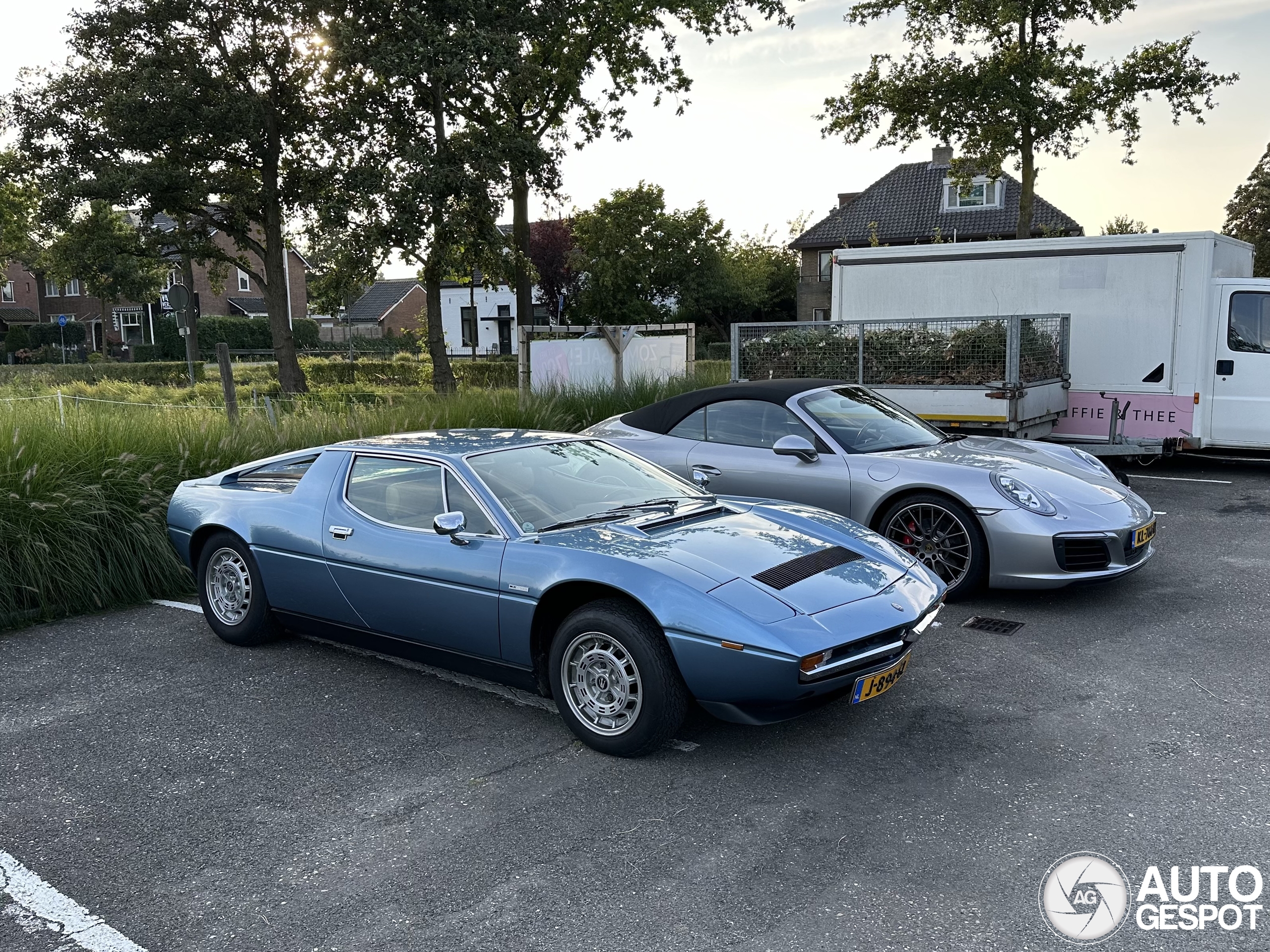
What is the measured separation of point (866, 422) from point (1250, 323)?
662 cm

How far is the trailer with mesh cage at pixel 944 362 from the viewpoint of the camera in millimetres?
9742

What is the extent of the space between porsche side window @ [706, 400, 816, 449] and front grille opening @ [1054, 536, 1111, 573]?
1797 mm

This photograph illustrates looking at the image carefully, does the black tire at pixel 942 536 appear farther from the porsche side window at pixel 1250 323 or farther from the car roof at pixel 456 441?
the porsche side window at pixel 1250 323

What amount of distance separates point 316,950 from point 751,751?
196cm

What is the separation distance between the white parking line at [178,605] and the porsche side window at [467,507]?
2.86m

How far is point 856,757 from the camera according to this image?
4.12 metres

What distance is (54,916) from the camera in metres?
3.09

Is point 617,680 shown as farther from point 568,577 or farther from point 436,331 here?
point 436,331

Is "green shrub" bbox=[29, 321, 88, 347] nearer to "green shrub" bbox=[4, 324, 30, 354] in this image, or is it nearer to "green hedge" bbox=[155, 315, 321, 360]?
"green shrub" bbox=[4, 324, 30, 354]

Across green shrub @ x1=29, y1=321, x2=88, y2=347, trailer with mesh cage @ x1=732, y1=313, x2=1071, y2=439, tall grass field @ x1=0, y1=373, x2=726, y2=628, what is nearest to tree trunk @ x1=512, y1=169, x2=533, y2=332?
trailer with mesh cage @ x1=732, y1=313, x2=1071, y2=439

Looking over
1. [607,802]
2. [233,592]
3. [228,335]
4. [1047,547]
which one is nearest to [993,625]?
[1047,547]

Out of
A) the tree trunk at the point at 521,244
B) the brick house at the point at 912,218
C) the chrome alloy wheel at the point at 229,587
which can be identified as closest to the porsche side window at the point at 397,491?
the chrome alloy wheel at the point at 229,587

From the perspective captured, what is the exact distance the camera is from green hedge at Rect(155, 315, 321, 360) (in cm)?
4925

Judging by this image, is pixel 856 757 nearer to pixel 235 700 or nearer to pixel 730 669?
pixel 730 669
